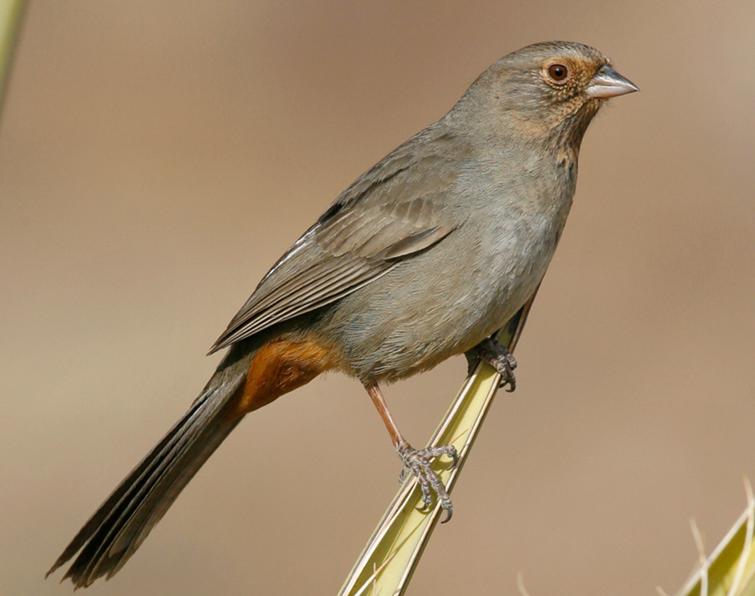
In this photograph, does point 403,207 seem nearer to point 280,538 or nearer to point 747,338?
point 280,538

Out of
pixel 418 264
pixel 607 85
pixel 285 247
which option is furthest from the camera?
pixel 285 247

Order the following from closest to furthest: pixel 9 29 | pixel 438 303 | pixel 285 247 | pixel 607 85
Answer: pixel 9 29 → pixel 438 303 → pixel 607 85 → pixel 285 247

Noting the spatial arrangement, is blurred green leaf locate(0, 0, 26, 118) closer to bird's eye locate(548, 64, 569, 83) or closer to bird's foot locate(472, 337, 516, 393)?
bird's foot locate(472, 337, 516, 393)

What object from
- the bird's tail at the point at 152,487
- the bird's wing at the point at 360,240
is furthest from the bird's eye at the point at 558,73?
the bird's tail at the point at 152,487

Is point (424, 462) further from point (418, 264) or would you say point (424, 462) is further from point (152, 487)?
point (152, 487)

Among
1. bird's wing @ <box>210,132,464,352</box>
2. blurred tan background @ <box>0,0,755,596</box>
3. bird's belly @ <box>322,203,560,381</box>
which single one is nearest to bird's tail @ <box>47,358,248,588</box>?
bird's wing @ <box>210,132,464,352</box>

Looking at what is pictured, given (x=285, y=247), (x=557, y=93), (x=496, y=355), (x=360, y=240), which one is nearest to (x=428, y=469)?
(x=496, y=355)

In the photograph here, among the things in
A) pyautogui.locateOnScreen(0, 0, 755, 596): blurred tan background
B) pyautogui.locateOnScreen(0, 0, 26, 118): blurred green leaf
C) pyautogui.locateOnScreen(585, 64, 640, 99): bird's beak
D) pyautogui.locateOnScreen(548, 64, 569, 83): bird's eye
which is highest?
pyautogui.locateOnScreen(0, 0, 26, 118): blurred green leaf

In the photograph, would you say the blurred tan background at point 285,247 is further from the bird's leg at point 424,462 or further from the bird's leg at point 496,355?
the bird's leg at point 496,355
